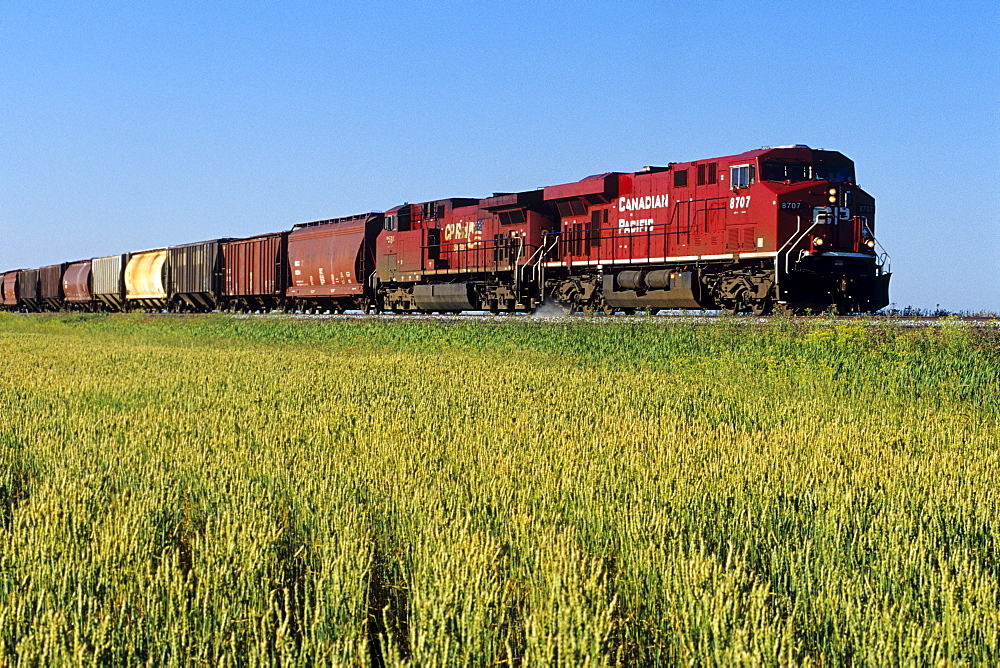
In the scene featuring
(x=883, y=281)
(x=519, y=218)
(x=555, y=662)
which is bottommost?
(x=555, y=662)

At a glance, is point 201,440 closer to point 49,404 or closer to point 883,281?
point 49,404

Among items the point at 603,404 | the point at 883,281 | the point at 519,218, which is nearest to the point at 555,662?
the point at 603,404

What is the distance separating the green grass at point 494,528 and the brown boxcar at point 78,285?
42.3 metres

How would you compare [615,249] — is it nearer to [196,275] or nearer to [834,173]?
[834,173]

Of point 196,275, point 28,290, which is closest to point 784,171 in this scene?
point 196,275

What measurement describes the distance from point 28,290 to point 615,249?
48.1 m

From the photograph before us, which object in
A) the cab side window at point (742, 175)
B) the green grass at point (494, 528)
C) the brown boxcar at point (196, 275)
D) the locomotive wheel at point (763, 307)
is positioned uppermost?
the cab side window at point (742, 175)

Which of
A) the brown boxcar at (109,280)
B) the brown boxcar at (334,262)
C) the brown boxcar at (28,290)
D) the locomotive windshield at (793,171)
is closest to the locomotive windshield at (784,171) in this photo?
the locomotive windshield at (793,171)

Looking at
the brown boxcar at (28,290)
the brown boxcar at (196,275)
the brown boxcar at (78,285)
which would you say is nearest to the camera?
the brown boxcar at (196,275)

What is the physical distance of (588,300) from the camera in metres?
22.9

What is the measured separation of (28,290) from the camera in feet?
190

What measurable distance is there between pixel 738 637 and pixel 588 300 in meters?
20.3

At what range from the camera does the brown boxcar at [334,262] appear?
3002 centimetres

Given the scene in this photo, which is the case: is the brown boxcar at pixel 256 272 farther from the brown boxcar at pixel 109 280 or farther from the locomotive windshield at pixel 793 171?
the locomotive windshield at pixel 793 171
